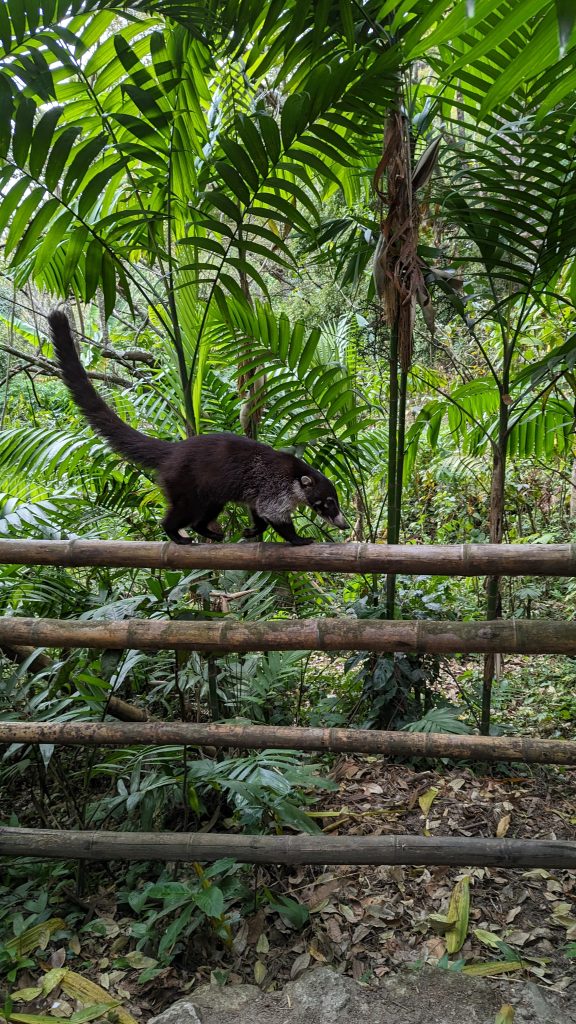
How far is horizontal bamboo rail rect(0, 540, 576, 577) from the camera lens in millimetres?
2203

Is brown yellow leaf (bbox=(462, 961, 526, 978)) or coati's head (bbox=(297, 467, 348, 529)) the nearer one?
brown yellow leaf (bbox=(462, 961, 526, 978))

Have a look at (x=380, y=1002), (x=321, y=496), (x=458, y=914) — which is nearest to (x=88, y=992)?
(x=380, y=1002)

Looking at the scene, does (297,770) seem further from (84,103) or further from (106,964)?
(84,103)

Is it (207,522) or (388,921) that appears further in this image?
(207,522)

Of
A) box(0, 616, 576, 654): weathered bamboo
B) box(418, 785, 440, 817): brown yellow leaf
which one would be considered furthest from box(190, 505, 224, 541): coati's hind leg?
box(418, 785, 440, 817): brown yellow leaf

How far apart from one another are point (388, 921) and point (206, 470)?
1859 mm

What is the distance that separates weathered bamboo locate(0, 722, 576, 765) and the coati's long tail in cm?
111

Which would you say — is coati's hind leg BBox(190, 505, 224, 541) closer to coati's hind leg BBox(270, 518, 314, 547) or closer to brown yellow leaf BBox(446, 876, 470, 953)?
coati's hind leg BBox(270, 518, 314, 547)

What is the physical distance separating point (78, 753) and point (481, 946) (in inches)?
73.9

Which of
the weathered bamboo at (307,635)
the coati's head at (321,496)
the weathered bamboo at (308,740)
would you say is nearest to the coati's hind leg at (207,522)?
the coati's head at (321,496)

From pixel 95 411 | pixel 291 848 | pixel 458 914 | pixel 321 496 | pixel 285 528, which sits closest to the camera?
pixel 291 848

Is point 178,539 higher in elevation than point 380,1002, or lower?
higher

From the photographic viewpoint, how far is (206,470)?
2898 mm

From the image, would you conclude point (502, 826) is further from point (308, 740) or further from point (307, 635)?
point (307, 635)
